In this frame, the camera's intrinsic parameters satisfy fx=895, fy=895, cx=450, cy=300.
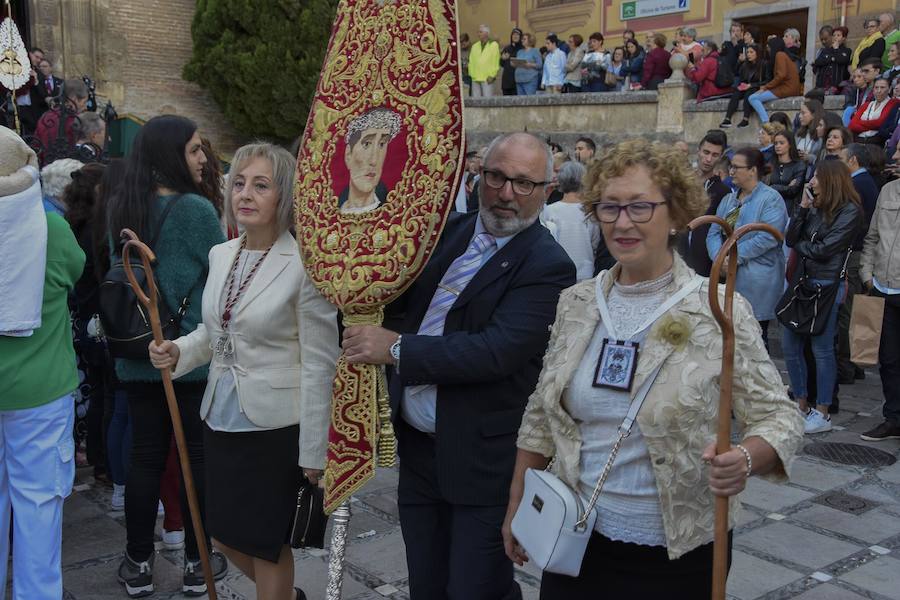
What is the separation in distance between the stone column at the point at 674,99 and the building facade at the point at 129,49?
35.0ft

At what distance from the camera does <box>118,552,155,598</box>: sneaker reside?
385cm

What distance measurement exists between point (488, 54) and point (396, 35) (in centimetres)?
1809

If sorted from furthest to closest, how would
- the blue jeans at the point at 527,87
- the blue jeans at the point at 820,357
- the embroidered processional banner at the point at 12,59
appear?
the blue jeans at the point at 527,87 < the embroidered processional banner at the point at 12,59 < the blue jeans at the point at 820,357

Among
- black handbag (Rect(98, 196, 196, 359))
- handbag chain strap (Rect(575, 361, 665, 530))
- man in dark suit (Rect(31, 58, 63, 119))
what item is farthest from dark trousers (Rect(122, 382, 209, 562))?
man in dark suit (Rect(31, 58, 63, 119))

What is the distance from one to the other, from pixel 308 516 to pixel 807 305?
4.60 meters

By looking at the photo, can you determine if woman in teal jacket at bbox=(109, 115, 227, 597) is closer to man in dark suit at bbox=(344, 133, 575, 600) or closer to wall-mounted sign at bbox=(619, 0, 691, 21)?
man in dark suit at bbox=(344, 133, 575, 600)

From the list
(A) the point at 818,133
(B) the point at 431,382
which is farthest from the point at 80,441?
(A) the point at 818,133

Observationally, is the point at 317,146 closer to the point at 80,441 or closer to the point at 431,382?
the point at 431,382

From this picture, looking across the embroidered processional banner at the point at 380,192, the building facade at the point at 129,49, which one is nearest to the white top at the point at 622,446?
the embroidered processional banner at the point at 380,192

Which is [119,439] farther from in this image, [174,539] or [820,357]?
[820,357]

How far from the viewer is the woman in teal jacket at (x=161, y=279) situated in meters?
3.76

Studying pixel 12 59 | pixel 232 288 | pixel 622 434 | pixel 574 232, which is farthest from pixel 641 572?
pixel 12 59

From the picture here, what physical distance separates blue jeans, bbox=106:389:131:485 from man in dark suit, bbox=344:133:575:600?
2377 millimetres

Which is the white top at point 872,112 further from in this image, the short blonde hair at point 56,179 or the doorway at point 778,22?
the doorway at point 778,22
